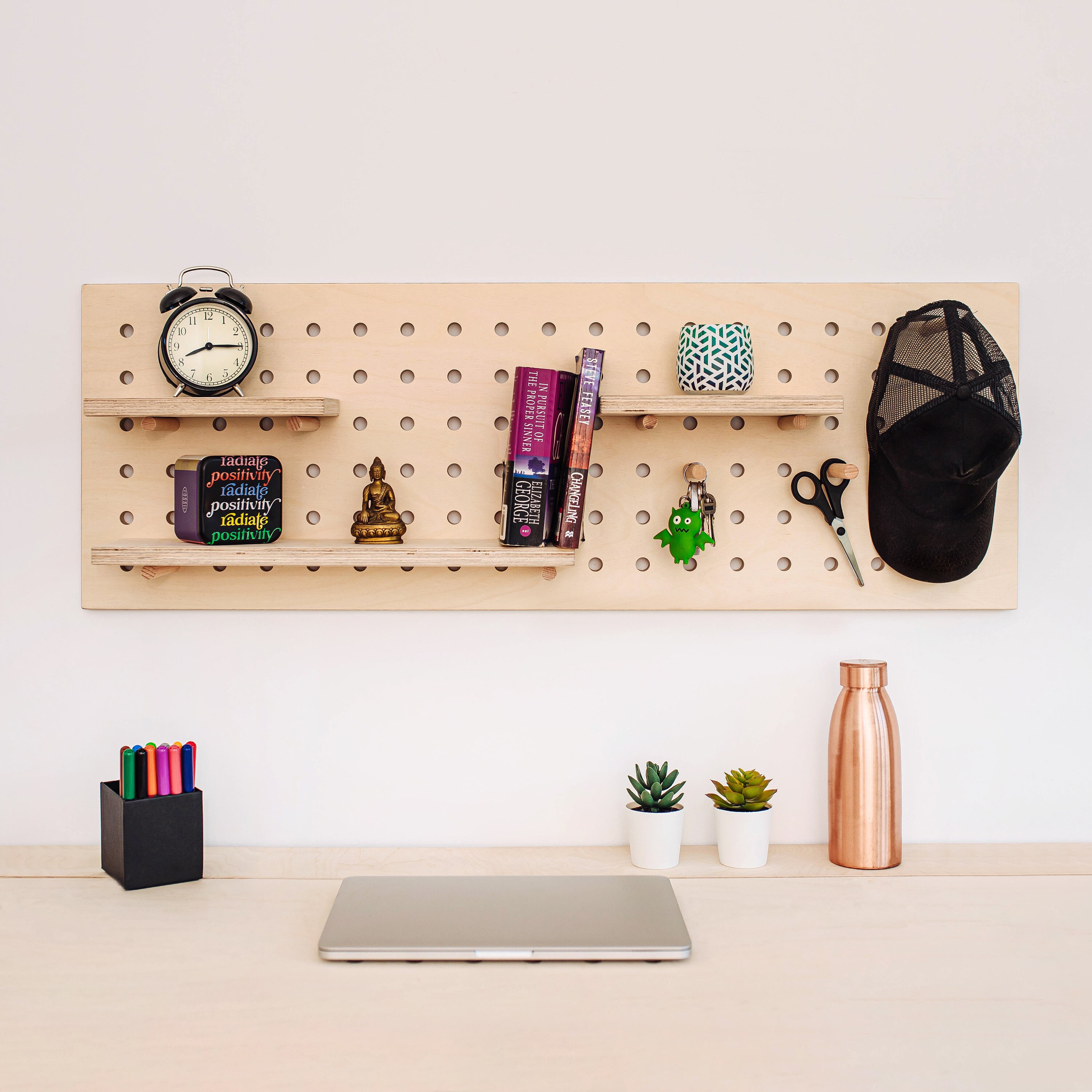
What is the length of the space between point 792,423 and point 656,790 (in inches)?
21.3

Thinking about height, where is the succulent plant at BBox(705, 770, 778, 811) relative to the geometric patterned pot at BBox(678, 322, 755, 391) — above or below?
below

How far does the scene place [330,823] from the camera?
4.12 ft

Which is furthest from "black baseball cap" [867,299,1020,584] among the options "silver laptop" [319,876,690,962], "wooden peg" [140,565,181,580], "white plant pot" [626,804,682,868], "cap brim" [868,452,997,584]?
"wooden peg" [140,565,181,580]

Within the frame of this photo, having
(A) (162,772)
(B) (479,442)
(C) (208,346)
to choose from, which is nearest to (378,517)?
(B) (479,442)

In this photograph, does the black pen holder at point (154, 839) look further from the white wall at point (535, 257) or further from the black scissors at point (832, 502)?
the black scissors at point (832, 502)

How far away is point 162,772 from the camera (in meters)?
1.11

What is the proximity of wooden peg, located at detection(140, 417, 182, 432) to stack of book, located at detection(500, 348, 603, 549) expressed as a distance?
1.60ft

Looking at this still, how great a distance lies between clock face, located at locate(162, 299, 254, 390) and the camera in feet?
3.75

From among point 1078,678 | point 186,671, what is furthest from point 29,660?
point 1078,678

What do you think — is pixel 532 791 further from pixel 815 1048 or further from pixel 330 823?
pixel 815 1048

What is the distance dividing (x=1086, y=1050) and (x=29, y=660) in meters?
1.36

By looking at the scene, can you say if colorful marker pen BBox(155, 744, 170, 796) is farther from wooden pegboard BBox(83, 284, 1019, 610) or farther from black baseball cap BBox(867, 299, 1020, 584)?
black baseball cap BBox(867, 299, 1020, 584)

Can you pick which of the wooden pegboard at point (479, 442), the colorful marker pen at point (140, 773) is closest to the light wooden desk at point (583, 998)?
the colorful marker pen at point (140, 773)

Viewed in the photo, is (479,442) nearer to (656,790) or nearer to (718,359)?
(718,359)
